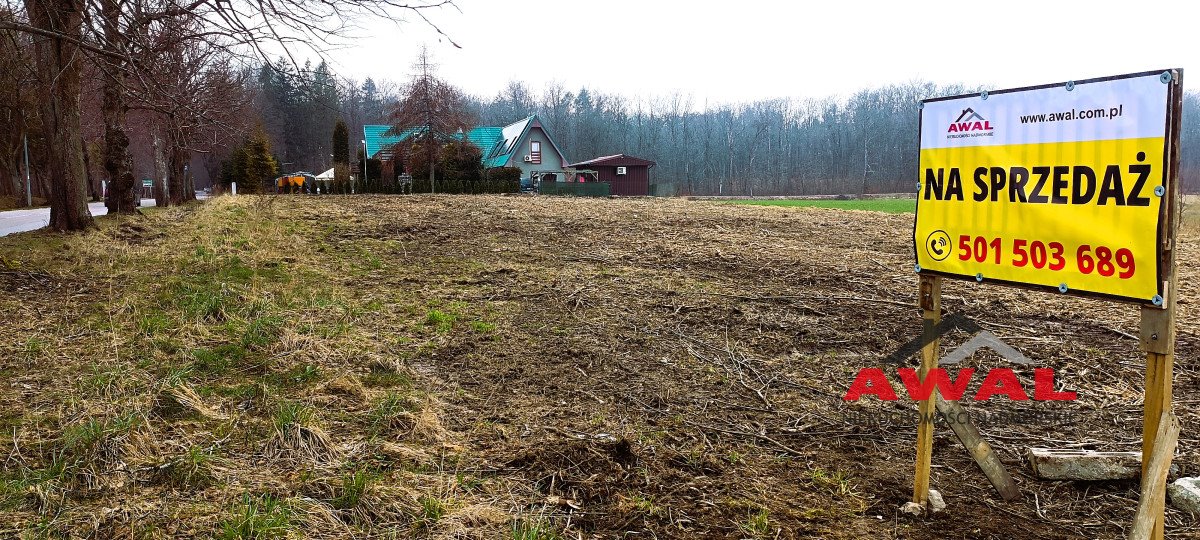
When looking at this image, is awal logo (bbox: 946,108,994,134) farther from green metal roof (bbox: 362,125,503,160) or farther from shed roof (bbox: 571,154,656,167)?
shed roof (bbox: 571,154,656,167)

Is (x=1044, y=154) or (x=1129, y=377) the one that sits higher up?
(x=1044, y=154)

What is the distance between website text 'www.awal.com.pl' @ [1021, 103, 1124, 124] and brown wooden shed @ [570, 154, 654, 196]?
45.6 meters

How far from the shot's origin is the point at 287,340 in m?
5.23

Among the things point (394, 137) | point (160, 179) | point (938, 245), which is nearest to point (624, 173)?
point (394, 137)

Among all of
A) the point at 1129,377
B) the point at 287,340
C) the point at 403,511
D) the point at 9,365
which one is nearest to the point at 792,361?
the point at 1129,377

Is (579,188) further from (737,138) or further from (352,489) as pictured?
(737,138)

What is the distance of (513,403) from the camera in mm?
4312

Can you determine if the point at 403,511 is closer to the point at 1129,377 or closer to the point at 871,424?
the point at 871,424

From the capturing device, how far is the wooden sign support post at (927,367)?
9.53 ft

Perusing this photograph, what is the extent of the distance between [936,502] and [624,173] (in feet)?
153

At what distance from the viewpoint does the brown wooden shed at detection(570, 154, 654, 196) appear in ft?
158

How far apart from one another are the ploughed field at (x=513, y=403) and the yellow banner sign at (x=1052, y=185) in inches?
44.7

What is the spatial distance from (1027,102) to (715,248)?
8311mm

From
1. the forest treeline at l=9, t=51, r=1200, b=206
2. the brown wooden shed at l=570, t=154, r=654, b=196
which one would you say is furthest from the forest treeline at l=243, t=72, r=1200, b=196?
the brown wooden shed at l=570, t=154, r=654, b=196
